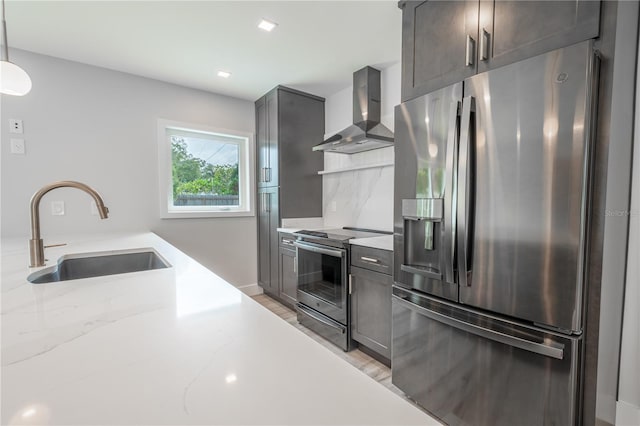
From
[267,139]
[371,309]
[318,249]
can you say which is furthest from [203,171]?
[371,309]

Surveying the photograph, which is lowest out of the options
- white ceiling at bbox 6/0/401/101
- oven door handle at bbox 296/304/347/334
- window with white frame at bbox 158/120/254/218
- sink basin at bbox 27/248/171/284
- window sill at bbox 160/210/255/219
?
oven door handle at bbox 296/304/347/334

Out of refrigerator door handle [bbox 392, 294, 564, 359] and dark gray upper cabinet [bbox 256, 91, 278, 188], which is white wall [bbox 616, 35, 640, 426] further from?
dark gray upper cabinet [bbox 256, 91, 278, 188]

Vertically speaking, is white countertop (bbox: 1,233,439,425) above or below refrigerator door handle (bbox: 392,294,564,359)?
above

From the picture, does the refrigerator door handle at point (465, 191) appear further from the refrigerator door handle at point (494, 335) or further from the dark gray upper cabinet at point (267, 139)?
the dark gray upper cabinet at point (267, 139)

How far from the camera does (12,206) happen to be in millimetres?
2289

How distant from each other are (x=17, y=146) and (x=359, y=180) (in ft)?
9.82

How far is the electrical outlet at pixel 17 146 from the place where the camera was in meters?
2.28

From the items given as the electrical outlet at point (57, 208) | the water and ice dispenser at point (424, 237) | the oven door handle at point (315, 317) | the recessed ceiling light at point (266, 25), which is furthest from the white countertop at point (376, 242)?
the electrical outlet at point (57, 208)

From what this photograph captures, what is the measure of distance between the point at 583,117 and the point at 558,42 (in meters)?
0.36

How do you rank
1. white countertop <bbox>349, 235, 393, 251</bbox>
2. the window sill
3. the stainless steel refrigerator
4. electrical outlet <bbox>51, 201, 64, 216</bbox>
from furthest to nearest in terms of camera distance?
the window sill → electrical outlet <bbox>51, 201, 64, 216</bbox> → white countertop <bbox>349, 235, 393, 251</bbox> → the stainless steel refrigerator

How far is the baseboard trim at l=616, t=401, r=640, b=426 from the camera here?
4.61 feet

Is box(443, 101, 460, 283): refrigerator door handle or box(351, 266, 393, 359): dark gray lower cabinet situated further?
box(351, 266, 393, 359): dark gray lower cabinet

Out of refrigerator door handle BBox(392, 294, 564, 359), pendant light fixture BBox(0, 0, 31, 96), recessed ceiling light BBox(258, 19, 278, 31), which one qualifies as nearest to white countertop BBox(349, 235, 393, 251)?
refrigerator door handle BBox(392, 294, 564, 359)

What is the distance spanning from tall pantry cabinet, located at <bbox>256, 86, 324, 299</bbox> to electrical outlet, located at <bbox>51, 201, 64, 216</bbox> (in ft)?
6.14
